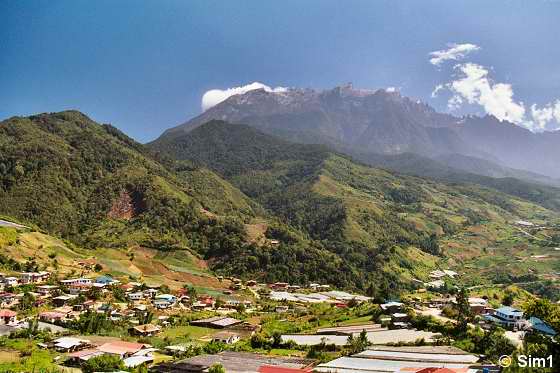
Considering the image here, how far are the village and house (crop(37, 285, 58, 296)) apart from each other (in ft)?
0.47

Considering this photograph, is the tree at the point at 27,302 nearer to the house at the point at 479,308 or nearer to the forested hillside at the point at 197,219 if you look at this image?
the forested hillside at the point at 197,219

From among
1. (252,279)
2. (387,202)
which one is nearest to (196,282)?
(252,279)

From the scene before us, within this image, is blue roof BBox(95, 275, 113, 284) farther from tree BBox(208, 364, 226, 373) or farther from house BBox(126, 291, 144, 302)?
tree BBox(208, 364, 226, 373)

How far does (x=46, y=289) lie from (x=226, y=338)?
93.9ft

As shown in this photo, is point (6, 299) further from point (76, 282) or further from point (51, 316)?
point (76, 282)

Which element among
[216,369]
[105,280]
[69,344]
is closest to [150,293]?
[105,280]

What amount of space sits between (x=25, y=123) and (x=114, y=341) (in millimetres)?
122498

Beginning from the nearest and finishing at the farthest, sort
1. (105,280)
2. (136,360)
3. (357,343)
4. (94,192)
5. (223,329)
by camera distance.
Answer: (136,360) < (357,343) < (223,329) < (105,280) < (94,192)

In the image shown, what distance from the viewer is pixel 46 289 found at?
6056cm

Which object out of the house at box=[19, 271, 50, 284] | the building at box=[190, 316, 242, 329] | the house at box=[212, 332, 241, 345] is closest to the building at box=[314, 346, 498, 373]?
the house at box=[212, 332, 241, 345]

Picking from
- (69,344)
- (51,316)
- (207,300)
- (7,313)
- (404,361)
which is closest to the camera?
(404,361)

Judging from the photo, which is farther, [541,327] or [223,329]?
[223,329]

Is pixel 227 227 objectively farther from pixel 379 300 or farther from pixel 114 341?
pixel 114 341

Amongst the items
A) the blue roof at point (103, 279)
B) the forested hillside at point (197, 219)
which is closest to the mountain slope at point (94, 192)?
the forested hillside at point (197, 219)
